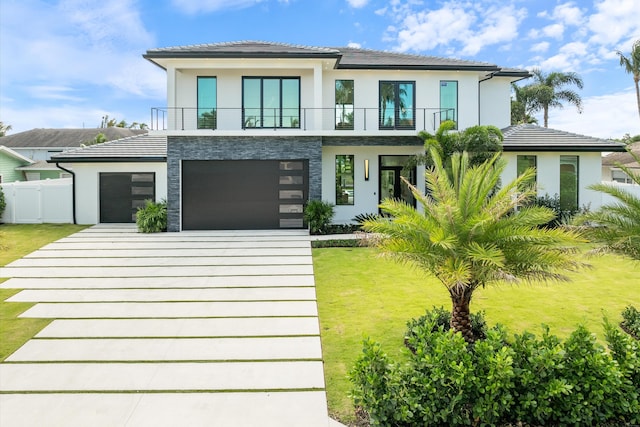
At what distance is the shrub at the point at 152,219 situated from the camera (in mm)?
16078

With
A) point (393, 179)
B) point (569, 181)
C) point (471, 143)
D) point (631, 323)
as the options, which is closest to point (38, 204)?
point (393, 179)

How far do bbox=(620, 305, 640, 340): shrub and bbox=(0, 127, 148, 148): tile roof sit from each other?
44524 millimetres

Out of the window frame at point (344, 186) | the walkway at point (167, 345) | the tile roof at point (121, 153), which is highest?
the tile roof at point (121, 153)

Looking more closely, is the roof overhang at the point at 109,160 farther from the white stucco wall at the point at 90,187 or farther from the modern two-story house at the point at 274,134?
the white stucco wall at the point at 90,187

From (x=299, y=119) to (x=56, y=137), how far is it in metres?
37.5

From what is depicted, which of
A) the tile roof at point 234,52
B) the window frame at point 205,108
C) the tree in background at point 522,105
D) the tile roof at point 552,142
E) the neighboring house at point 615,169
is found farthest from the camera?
the tree in background at point 522,105

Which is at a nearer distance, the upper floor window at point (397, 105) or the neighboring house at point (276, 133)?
the neighboring house at point (276, 133)

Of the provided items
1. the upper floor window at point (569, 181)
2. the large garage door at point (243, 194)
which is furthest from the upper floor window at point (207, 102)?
the upper floor window at point (569, 181)

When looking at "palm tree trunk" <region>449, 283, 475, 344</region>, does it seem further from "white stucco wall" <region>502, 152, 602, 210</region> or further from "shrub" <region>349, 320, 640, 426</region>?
"white stucco wall" <region>502, 152, 602, 210</region>

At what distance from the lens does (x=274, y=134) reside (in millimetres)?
16078

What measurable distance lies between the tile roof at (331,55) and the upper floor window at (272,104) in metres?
1.24

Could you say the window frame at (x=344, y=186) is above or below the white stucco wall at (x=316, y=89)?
below

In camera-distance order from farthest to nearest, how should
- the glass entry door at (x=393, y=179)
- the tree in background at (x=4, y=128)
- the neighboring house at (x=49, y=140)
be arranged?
the tree in background at (x=4, y=128), the neighboring house at (x=49, y=140), the glass entry door at (x=393, y=179)

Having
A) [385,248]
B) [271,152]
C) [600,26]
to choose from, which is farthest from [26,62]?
[600,26]
